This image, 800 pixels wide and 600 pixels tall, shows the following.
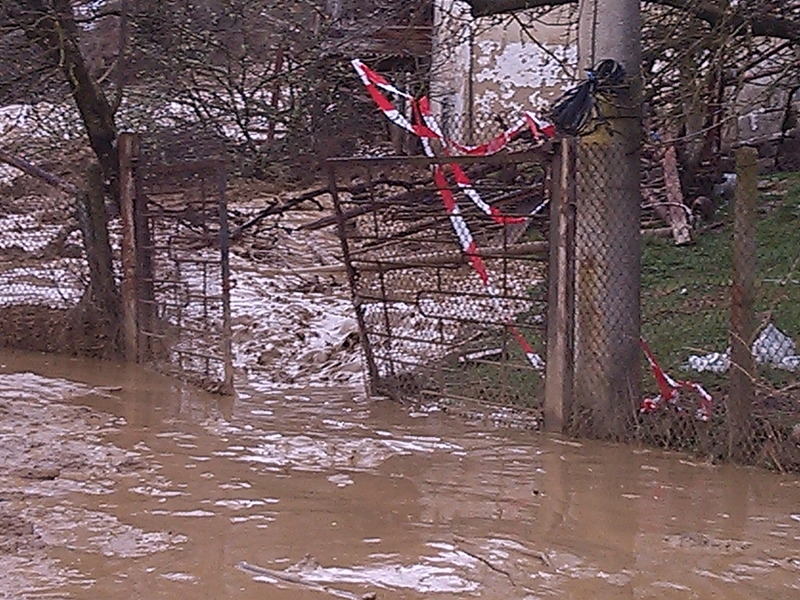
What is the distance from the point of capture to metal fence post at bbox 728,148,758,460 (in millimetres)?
5566

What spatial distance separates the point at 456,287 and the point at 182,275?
2526mm

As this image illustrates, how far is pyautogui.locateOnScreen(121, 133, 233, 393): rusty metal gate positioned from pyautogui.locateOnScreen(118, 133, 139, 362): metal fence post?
0.04m

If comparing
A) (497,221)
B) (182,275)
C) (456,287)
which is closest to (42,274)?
(182,275)

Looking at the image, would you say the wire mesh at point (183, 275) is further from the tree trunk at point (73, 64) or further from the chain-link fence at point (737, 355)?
the chain-link fence at point (737, 355)

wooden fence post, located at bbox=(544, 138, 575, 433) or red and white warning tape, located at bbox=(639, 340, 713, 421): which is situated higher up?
wooden fence post, located at bbox=(544, 138, 575, 433)

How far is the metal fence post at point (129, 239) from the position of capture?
8430 millimetres

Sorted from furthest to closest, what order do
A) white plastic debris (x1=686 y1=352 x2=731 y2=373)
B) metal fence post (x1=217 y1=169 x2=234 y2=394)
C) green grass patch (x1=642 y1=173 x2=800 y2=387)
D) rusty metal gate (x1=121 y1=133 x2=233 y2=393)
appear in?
rusty metal gate (x1=121 y1=133 x2=233 y2=393) < green grass patch (x1=642 y1=173 x2=800 y2=387) < metal fence post (x1=217 y1=169 x2=234 y2=394) < white plastic debris (x1=686 y1=352 x2=731 y2=373)

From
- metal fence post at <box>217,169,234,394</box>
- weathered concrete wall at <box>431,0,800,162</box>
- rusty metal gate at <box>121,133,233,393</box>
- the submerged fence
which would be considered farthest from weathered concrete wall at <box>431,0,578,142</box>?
metal fence post at <box>217,169,234,394</box>

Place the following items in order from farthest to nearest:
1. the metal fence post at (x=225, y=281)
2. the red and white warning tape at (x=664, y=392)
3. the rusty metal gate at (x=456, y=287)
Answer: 1. the metal fence post at (x=225, y=281)
2. the rusty metal gate at (x=456, y=287)
3. the red and white warning tape at (x=664, y=392)

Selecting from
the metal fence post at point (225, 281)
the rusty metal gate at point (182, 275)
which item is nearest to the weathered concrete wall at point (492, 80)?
the rusty metal gate at point (182, 275)

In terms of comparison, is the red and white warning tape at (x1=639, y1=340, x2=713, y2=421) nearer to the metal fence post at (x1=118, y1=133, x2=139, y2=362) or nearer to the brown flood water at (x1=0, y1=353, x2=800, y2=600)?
the brown flood water at (x1=0, y1=353, x2=800, y2=600)

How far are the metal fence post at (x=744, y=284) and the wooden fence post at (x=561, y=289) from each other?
1051mm

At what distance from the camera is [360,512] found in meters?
4.76

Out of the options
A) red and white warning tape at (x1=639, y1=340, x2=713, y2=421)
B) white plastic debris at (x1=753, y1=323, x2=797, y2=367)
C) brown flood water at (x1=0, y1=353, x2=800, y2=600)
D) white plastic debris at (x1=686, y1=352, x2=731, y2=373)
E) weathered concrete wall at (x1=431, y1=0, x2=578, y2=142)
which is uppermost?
weathered concrete wall at (x1=431, y1=0, x2=578, y2=142)
